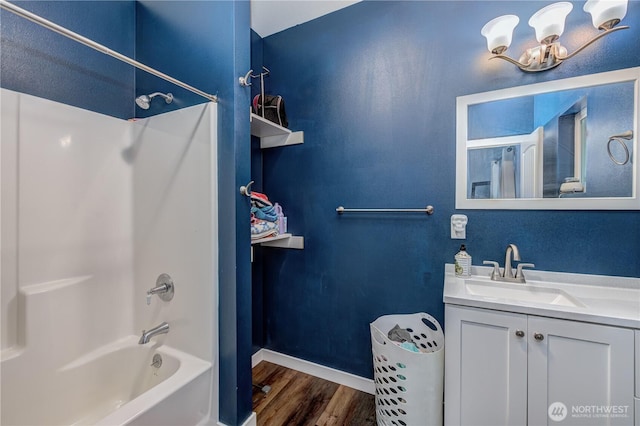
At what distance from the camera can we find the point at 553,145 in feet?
4.60

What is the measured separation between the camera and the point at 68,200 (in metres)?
1.39

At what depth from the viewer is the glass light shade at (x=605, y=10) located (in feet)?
3.83

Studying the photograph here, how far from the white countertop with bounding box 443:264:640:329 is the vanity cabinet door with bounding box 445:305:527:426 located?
5cm

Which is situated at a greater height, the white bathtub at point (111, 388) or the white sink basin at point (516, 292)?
the white sink basin at point (516, 292)

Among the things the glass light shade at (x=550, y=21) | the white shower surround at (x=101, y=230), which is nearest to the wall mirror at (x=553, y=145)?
the glass light shade at (x=550, y=21)

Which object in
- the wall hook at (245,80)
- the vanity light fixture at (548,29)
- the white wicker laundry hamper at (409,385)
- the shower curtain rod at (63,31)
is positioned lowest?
the white wicker laundry hamper at (409,385)

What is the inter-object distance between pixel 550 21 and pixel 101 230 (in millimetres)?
2584

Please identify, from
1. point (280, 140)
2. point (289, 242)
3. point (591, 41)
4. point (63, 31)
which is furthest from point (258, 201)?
point (591, 41)

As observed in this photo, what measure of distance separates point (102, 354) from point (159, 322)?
12.5 inches

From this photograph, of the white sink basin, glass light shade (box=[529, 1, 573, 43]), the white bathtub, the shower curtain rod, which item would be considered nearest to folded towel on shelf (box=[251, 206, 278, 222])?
the shower curtain rod

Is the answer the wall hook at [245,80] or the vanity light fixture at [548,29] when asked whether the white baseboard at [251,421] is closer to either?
the wall hook at [245,80]

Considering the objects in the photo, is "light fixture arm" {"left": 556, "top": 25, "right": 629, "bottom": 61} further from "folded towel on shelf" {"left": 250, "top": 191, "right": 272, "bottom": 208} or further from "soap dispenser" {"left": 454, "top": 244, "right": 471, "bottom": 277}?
"folded towel on shelf" {"left": 250, "top": 191, "right": 272, "bottom": 208}


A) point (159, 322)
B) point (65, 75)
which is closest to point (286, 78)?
point (65, 75)

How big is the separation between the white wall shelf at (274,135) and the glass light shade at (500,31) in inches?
48.6
